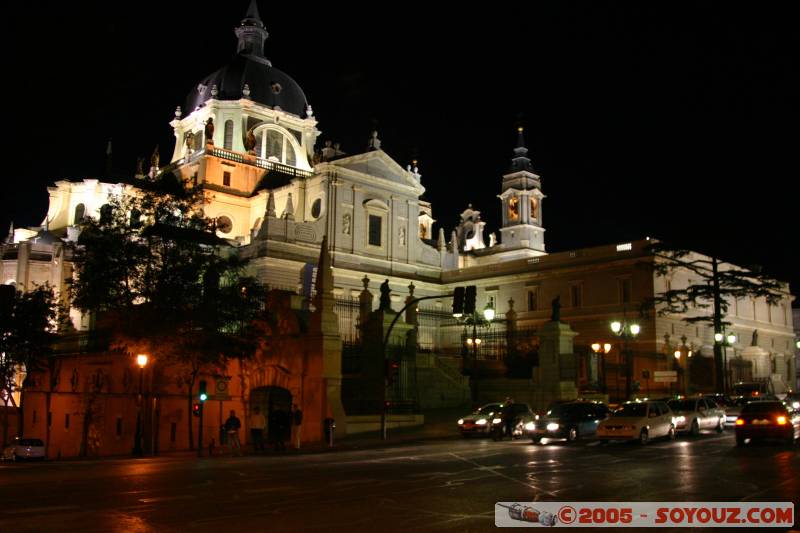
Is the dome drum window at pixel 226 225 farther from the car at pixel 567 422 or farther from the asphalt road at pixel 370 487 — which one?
the asphalt road at pixel 370 487

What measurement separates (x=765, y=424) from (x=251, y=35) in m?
74.5

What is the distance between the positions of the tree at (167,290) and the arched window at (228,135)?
43795 mm

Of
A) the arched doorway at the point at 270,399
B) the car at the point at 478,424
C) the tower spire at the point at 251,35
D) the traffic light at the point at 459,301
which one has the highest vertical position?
the tower spire at the point at 251,35

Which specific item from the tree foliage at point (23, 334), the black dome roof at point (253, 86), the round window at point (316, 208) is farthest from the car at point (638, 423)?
the black dome roof at point (253, 86)

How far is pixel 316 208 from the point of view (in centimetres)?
6588

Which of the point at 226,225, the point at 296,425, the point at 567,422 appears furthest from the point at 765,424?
the point at 226,225

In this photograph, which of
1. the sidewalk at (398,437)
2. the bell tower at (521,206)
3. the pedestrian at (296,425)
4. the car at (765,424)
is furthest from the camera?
the bell tower at (521,206)

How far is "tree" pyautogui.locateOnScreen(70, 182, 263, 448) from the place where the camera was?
29.9 meters

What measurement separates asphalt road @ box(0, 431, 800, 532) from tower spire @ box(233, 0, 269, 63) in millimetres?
70685

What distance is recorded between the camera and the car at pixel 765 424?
906 inches

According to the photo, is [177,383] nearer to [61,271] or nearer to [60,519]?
[60,519]

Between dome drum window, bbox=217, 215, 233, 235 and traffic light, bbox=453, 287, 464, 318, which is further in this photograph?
dome drum window, bbox=217, 215, 233, 235

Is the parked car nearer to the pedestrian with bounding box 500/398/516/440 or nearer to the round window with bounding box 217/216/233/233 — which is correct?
the pedestrian with bounding box 500/398/516/440

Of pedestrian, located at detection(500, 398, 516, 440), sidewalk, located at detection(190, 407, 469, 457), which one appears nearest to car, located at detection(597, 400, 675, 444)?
pedestrian, located at detection(500, 398, 516, 440)
